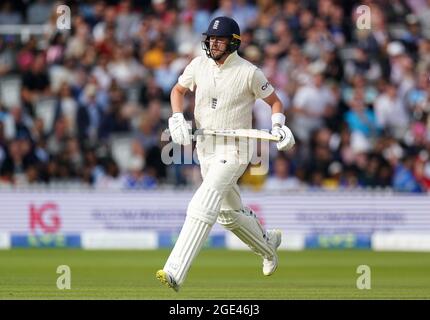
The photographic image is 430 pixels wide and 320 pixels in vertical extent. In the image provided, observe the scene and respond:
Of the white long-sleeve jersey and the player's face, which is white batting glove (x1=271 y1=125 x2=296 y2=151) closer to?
the white long-sleeve jersey

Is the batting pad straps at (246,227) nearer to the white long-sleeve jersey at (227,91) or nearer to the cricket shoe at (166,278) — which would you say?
the white long-sleeve jersey at (227,91)

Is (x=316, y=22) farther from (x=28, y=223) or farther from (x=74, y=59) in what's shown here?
(x=28, y=223)

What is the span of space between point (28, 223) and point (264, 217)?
2889 mm

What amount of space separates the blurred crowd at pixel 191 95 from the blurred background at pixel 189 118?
0.02m

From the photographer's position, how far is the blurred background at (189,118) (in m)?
14.5

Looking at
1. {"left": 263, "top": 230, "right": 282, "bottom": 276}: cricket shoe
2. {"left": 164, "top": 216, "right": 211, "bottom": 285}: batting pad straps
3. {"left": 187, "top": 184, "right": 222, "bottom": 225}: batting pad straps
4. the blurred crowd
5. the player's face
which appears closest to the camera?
{"left": 164, "top": 216, "right": 211, "bottom": 285}: batting pad straps

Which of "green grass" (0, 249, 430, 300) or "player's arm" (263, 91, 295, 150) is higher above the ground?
"player's arm" (263, 91, 295, 150)

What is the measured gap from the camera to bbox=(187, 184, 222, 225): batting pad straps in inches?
320

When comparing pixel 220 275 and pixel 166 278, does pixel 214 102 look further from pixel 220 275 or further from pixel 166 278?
pixel 220 275

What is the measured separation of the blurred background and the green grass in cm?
74

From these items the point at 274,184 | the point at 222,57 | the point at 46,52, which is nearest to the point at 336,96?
the point at 274,184

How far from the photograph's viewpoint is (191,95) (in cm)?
1577

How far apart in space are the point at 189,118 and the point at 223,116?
22.5 feet

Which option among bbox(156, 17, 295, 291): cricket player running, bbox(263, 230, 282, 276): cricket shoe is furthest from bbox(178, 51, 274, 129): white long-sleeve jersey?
bbox(263, 230, 282, 276): cricket shoe
